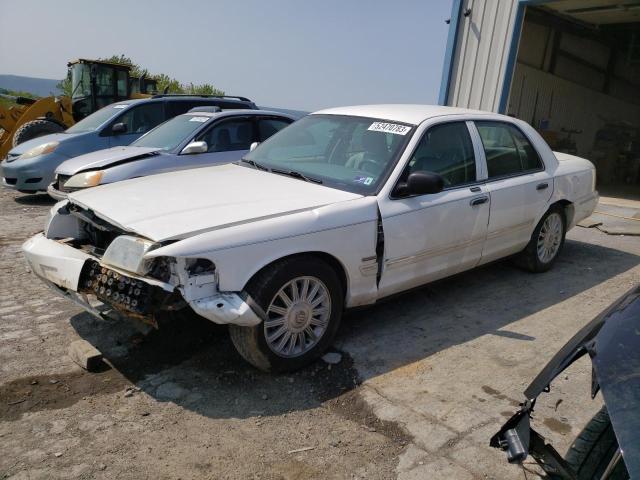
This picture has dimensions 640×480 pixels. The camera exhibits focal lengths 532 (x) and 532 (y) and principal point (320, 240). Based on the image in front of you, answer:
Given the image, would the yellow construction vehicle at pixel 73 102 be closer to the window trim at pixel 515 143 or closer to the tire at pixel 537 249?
the window trim at pixel 515 143

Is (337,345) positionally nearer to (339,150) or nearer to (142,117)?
(339,150)

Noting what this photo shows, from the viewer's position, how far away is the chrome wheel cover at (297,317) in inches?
131

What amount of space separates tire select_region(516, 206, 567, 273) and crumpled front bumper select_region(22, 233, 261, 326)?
3.41m

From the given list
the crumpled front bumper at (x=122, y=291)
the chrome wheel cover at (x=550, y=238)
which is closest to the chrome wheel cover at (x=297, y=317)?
the crumpled front bumper at (x=122, y=291)

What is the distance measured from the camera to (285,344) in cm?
344

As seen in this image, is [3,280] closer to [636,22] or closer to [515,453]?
[515,453]

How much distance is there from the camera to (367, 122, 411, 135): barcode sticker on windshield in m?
4.10

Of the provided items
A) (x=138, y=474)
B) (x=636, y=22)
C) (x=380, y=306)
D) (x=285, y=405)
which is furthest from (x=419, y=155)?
(x=636, y=22)

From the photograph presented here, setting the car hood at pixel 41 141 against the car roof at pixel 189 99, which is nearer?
the car hood at pixel 41 141

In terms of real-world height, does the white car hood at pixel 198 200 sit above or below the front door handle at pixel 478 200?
below

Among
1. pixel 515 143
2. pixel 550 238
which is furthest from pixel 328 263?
pixel 550 238

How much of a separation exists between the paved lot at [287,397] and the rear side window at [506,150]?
1.23m

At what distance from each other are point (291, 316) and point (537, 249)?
316 cm

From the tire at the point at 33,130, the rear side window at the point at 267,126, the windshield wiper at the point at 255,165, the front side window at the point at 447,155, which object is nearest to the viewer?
the front side window at the point at 447,155
